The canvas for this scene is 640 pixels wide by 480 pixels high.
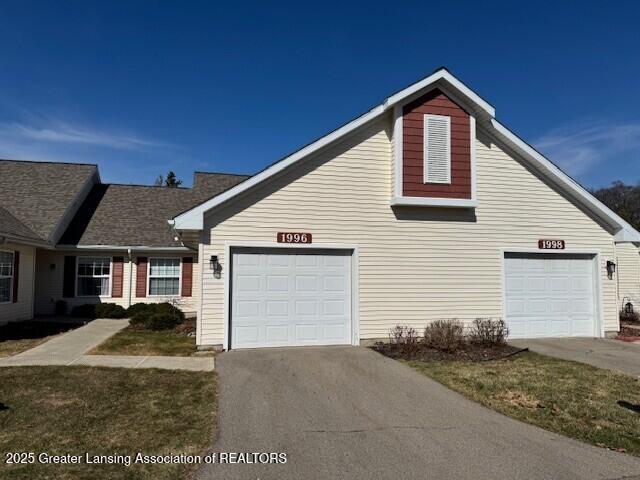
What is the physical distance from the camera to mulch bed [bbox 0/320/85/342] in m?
12.7

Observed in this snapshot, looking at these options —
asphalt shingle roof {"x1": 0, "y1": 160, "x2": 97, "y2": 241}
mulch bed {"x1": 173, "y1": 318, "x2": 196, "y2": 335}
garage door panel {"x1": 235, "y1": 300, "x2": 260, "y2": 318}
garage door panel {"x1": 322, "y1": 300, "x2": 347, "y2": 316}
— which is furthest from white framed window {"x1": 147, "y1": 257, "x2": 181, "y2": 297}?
Result: garage door panel {"x1": 322, "y1": 300, "x2": 347, "y2": 316}

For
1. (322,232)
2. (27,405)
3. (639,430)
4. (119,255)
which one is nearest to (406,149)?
(322,232)

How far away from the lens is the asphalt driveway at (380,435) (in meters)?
4.62

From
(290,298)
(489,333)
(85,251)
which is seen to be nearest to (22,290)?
(85,251)

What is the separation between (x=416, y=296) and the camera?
11.7m

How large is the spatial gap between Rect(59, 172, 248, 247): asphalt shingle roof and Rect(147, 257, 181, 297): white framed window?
81cm

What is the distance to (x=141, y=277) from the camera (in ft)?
60.8

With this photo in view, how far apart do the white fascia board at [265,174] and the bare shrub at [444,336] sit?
17.2ft

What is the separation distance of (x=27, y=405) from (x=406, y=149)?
939 cm

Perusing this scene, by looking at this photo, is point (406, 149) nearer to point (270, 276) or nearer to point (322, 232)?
point (322, 232)

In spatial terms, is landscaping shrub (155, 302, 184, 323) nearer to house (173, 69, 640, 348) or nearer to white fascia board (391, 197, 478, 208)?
house (173, 69, 640, 348)

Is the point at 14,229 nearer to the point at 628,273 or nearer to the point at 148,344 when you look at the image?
the point at 148,344

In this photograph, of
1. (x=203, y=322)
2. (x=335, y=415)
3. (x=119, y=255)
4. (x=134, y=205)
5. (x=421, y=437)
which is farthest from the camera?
(x=134, y=205)

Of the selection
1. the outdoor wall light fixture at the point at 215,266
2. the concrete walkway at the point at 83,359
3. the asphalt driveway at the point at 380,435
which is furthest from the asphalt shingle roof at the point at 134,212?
the asphalt driveway at the point at 380,435
